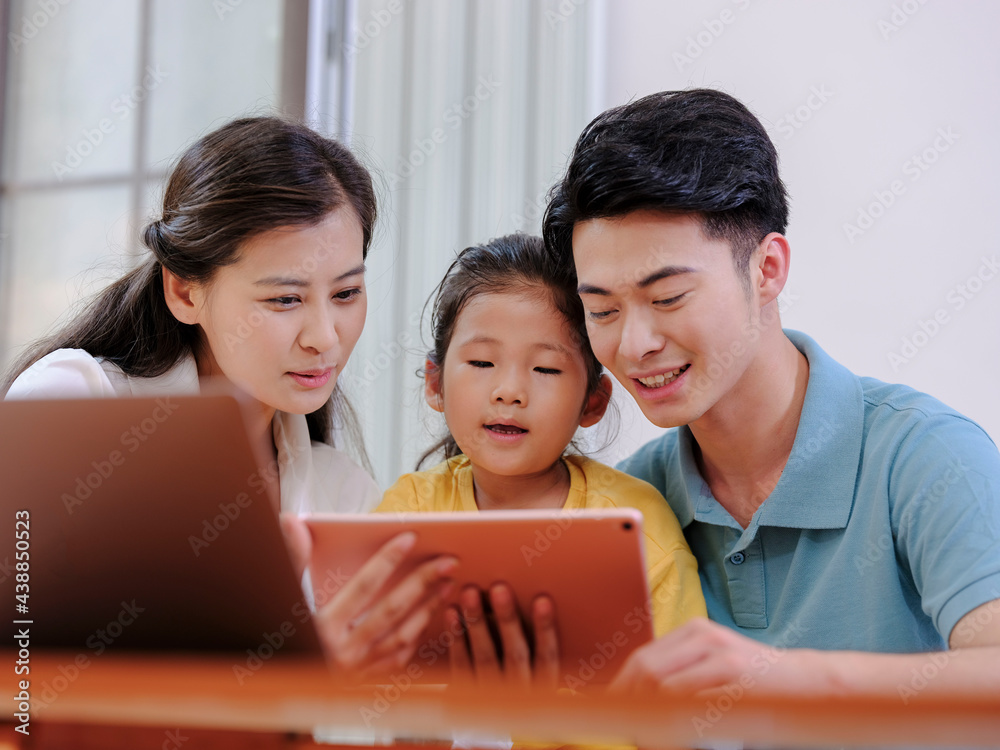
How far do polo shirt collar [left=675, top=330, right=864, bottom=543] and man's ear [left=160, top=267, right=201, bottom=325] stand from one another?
2.89 ft

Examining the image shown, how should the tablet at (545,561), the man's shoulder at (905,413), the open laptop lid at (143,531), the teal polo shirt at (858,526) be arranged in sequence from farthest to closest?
the man's shoulder at (905,413), the teal polo shirt at (858,526), the tablet at (545,561), the open laptop lid at (143,531)

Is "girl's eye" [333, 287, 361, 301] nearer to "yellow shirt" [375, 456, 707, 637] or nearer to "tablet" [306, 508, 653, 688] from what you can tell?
"yellow shirt" [375, 456, 707, 637]

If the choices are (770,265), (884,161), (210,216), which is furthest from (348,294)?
(884,161)

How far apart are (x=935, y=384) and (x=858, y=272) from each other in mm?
325

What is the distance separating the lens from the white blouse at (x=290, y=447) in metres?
1.34

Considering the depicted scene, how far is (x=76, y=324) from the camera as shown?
1.57 meters

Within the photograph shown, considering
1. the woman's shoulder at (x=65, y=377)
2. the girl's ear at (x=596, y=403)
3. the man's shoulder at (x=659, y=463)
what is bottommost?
the man's shoulder at (x=659, y=463)

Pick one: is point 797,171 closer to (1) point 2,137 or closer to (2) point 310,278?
(2) point 310,278

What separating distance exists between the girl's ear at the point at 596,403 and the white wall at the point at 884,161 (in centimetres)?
82

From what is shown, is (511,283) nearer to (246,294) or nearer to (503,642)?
(246,294)

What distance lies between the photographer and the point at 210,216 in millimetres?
1416

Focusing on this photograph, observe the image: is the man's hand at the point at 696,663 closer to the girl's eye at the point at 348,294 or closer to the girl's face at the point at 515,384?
the girl's face at the point at 515,384

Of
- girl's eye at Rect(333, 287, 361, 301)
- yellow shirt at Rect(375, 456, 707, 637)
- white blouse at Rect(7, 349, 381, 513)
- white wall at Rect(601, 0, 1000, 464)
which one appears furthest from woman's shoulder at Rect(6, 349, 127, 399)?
white wall at Rect(601, 0, 1000, 464)

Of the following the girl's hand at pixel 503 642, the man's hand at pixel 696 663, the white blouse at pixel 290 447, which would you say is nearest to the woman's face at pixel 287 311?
the white blouse at pixel 290 447
